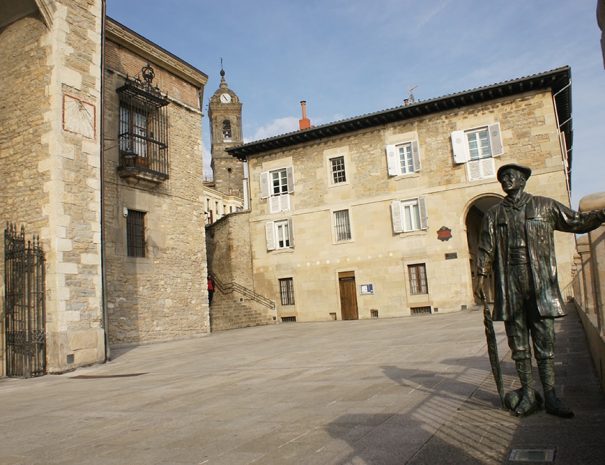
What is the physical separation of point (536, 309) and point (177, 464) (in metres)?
3.15

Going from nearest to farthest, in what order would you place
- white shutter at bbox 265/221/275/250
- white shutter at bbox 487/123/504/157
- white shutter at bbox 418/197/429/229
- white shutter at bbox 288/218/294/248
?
white shutter at bbox 487/123/504/157 < white shutter at bbox 418/197/429/229 < white shutter at bbox 288/218/294/248 < white shutter at bbox 265/221/275/250

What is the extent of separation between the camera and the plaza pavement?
145 inches

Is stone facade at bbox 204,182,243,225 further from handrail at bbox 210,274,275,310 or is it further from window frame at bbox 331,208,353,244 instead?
window frame at bbox 331,208,353,244

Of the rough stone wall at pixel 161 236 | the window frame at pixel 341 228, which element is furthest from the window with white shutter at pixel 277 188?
the rough stone wall at pixel 161 236

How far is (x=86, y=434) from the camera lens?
506 cm

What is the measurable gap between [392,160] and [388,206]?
206cm

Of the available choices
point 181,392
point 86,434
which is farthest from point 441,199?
point 86,434

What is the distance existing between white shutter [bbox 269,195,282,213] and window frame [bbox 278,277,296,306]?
3477 mm

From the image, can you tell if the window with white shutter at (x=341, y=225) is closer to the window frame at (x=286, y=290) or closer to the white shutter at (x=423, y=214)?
the window frame at (x=286, y=290)

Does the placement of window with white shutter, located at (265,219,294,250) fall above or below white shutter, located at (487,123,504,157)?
below

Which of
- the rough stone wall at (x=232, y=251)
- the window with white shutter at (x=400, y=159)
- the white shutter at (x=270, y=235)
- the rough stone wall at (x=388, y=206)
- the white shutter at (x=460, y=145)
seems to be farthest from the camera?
the rough stone wall at (x=232, y=251)

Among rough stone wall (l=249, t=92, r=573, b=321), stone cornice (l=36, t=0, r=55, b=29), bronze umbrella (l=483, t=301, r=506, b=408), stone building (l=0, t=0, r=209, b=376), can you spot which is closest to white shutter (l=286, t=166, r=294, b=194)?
rough stone wall (l=249, t=92, r=573, b=321)

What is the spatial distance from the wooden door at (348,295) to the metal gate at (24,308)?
14.7 metres

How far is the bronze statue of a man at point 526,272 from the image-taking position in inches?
168
